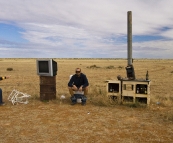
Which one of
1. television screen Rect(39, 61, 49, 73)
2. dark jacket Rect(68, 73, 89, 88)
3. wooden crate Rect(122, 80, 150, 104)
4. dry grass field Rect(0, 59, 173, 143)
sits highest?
television screen Rect(39, 61, 49, 73)

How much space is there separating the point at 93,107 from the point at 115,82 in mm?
1169

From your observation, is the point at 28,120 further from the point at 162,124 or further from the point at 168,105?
the point at 168,105

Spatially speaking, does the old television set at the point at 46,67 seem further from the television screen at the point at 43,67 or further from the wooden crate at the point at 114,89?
the wooden crate at the point at 114,89

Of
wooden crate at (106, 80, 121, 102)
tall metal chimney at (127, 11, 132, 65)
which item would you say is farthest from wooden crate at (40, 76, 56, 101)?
tall metal chimney at (127, 11, 132, 65)

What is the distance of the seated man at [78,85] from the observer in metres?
8.16

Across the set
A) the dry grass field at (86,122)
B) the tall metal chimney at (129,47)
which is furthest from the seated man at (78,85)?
the tall metal chimney at (129,47)

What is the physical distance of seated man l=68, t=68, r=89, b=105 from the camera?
8.16 m

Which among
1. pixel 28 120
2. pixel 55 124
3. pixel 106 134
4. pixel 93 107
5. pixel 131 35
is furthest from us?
pixel 131 35

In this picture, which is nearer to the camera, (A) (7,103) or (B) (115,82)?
(B) (115,82)

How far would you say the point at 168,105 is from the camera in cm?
808

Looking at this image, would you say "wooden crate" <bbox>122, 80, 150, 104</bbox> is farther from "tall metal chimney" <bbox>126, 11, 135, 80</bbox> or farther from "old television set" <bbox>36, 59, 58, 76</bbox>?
"old television set" <bbox>36, 59, 58, 76</bbox>

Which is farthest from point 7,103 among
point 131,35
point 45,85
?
point 131,35

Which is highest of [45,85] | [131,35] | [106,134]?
[131,35]

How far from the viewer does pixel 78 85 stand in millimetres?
8445
